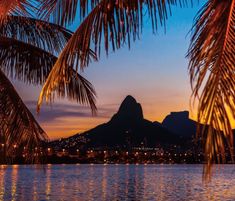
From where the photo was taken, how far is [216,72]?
405cm

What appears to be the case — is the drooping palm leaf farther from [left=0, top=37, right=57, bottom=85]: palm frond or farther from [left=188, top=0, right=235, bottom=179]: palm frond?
[left=0, top=37, right=57, bottom=85]: palm frond

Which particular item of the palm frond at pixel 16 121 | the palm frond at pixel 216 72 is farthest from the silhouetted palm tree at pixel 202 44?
the palm frond at pixel 16 121

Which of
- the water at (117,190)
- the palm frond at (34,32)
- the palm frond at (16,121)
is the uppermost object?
the palm frond at (34,32)

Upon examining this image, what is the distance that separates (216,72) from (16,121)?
14.9 feet

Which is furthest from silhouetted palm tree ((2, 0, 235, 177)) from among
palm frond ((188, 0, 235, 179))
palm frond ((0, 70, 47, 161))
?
palm frond ((0, 70, 47, 161))

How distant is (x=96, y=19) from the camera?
15.1 feet

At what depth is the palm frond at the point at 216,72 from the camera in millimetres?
3900

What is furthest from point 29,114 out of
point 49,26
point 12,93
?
point 49,26

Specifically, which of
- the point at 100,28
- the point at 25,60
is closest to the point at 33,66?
the point at 25,60

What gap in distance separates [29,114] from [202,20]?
4.20 meters

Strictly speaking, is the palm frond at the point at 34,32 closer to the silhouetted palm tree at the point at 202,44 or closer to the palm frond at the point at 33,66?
the palm frond at the point at 33,66

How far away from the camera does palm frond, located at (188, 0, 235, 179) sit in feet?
12.8

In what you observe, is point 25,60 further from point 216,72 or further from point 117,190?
point 117,190

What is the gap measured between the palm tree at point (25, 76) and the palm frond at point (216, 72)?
373 cm
